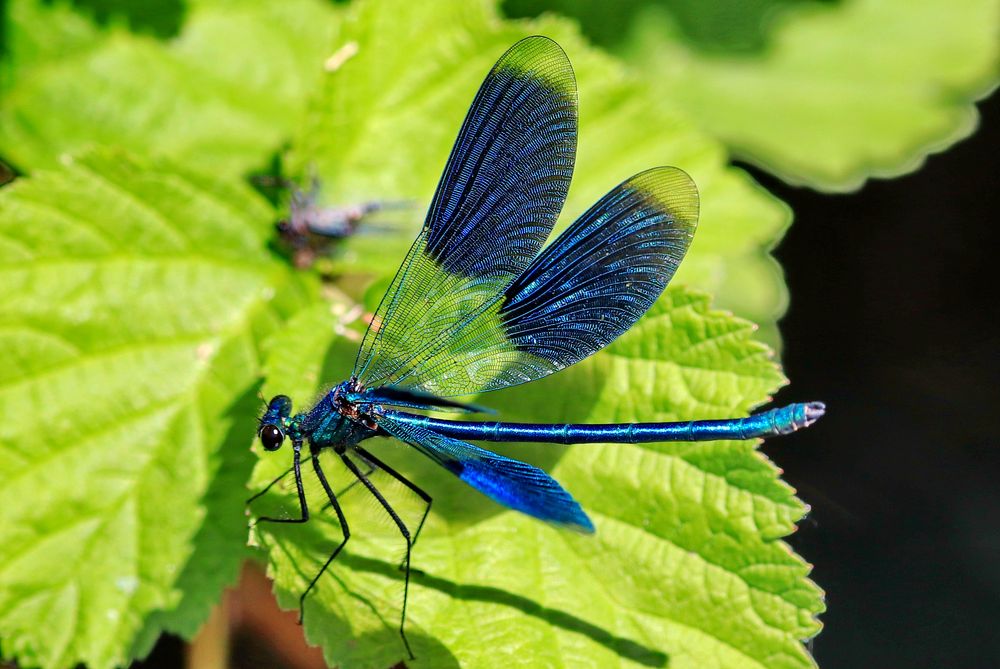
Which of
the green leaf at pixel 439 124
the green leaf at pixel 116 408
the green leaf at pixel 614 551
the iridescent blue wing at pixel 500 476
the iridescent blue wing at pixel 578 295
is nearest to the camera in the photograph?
the iridescent blue wing at pixel 500 476

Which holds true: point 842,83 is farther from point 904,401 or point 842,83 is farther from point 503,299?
point 503,299

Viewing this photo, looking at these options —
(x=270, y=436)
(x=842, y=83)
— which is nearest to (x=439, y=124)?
(x=270, y=436)

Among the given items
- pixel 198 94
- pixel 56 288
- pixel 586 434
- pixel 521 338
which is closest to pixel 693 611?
pixel 586 434

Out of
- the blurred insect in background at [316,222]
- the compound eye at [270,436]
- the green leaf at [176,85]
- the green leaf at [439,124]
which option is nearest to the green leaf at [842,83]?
the green leaf at [439,124]

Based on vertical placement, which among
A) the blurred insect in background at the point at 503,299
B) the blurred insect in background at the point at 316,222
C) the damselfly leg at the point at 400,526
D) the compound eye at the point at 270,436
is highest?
the blurred insect in background at the point at 316,222

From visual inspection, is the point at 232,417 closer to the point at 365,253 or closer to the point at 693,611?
the point at 365,253

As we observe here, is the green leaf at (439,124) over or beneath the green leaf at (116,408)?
over

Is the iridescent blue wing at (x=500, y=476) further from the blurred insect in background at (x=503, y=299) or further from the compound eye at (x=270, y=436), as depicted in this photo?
the compound eye at (x=270, y=436)

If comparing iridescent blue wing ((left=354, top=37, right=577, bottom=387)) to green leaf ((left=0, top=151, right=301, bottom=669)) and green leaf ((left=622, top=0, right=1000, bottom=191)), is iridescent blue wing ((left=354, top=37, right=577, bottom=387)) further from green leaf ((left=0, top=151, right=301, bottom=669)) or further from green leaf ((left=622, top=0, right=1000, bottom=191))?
green leaf ((left=622, top=0, right=1000, bottom=191))
